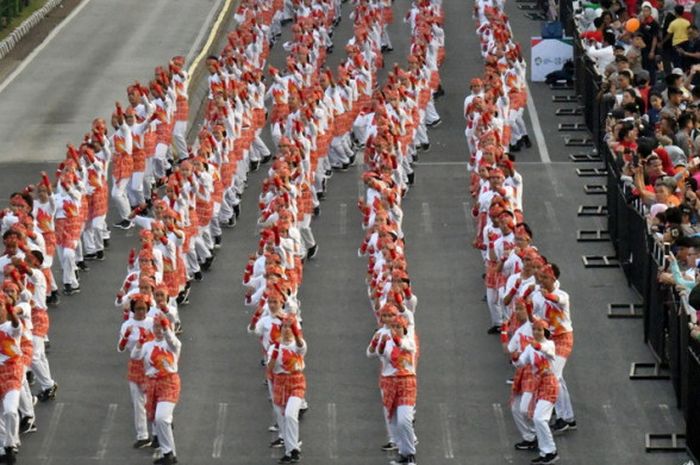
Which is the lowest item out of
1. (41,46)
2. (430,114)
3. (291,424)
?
(41,46)

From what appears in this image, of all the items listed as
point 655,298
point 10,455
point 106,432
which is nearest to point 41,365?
point 106,432

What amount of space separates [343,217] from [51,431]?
417 inches

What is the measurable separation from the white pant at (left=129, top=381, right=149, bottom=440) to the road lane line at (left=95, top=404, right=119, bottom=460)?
1.48 feet

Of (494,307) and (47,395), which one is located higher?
(47,395)

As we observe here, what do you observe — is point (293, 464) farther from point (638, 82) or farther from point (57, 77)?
point (57, 77)

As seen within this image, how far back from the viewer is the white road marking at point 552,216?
35.9m

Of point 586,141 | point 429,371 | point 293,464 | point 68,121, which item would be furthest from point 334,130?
point 293,464

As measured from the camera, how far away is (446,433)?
27.4 metres

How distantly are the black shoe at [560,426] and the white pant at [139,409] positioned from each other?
520 cm

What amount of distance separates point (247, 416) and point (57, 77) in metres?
23.8

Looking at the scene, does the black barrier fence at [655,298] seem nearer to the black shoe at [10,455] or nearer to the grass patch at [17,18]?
the black shoe at [10,455]

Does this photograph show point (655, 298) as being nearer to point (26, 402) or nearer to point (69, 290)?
point (26, 402)

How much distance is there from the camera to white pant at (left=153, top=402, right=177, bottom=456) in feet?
86.6

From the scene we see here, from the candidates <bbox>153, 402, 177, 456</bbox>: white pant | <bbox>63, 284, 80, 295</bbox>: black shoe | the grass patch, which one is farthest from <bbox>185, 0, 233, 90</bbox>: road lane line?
<bbox>153, 402, 177, 456</bbox>: white pant
